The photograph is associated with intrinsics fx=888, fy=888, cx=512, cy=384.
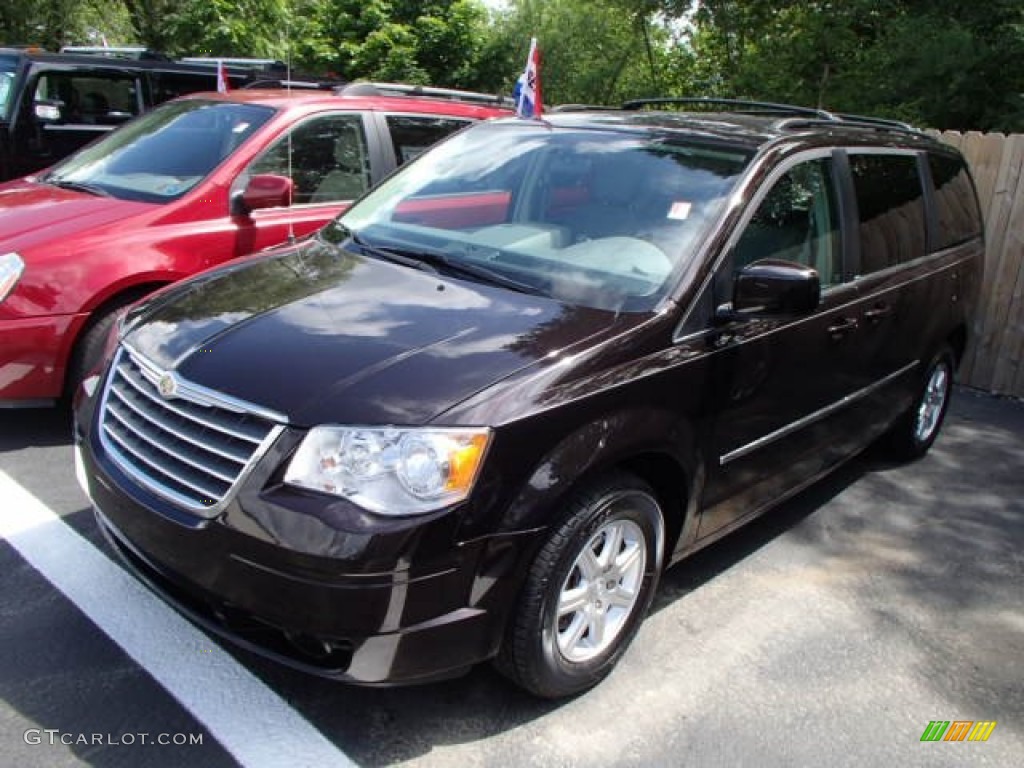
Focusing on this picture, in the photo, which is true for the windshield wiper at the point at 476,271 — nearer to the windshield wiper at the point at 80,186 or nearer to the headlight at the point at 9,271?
the headlight at the point at 9,271

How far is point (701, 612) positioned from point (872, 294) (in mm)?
1675

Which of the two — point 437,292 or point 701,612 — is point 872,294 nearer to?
point 701,612

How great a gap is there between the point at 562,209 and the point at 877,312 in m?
1.59

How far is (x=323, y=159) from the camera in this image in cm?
550

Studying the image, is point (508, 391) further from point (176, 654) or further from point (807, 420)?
point (807, 420)

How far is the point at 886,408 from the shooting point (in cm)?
448

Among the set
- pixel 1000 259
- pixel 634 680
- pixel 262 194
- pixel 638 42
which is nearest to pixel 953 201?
pixel 1000 259

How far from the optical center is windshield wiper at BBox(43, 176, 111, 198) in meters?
4.99

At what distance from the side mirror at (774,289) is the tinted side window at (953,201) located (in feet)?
7.39

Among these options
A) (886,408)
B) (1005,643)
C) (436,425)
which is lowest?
(1005,643)

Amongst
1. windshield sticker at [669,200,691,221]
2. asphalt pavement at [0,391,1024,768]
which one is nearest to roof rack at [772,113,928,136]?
windshield sticker at [669,200,691,221]

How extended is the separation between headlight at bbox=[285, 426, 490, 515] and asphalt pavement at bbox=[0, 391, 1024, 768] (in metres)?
0.80

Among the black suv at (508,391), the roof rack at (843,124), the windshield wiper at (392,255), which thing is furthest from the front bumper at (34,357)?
the roof rack at (843,124)

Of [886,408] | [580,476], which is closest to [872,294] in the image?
[886,408]
